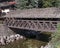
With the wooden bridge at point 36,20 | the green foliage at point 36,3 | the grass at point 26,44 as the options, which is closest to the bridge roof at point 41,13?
the wooden bridge at point 36,20

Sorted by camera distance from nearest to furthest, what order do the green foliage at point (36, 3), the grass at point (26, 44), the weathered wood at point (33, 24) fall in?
the weathered wood at point (33, 24) < the grass at point (26, 44) < the green foliage at point (36, 3)

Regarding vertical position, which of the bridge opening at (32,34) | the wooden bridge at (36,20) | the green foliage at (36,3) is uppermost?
the wooden bridge at (36,20)

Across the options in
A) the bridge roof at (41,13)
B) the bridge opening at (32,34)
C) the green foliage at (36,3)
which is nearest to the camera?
the bridge roof at (41,13)

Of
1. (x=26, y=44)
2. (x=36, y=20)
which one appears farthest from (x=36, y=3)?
(x=26, y=44)

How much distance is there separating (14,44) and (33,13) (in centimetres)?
528

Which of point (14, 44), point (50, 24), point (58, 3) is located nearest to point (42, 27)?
point (50, 24)

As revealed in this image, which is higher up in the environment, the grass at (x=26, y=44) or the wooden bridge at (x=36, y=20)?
the wooden bridge at (x=36, y=20)

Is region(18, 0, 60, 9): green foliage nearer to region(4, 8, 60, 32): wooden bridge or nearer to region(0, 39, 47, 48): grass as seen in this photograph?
region(4, 8, 60, 32): wooden bridge

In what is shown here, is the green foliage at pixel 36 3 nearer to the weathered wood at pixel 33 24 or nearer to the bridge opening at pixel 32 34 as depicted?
the weathered wood at pixel 33 24

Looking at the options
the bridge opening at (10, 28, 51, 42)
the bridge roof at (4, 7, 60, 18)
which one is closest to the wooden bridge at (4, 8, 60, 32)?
the bridge roof at (4, 7, 60, 18)

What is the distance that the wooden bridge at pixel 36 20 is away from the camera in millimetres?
25641

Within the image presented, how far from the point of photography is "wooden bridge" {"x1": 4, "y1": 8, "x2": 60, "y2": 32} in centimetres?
2564

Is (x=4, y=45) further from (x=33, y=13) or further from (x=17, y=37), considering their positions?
(x=33, y=13)

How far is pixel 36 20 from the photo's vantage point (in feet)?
91.5
